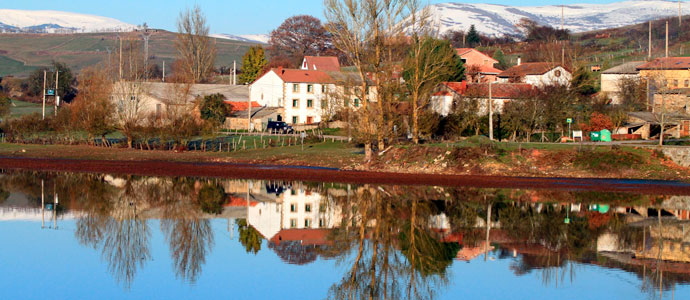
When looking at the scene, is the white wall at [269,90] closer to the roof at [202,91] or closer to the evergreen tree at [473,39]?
the roof at [202,91]

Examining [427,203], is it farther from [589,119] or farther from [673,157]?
[589,119]

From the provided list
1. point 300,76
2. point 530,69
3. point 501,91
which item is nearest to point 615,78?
point 530,69

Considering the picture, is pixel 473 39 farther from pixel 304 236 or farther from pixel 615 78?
pixel 304 236

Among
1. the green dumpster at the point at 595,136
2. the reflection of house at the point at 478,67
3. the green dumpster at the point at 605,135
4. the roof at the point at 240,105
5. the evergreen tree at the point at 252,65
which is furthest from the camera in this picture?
the evergreen tree at the point at 252,65

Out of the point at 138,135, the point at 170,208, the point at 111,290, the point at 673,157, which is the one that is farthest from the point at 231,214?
the point at 138,135

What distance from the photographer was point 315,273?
69.9ft

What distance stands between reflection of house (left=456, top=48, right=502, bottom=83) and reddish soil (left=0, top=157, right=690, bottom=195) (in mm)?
53296

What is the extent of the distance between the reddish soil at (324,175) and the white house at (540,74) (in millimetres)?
41679

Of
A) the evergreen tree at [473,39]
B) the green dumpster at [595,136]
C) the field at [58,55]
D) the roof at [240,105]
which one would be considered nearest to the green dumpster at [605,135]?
the green dumpster at [595,136]

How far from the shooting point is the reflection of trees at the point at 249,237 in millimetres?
24592

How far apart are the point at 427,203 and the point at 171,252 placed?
13379 millimetres

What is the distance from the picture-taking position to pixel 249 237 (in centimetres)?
2638

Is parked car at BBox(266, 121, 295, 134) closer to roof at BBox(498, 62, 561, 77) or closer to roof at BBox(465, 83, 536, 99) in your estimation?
roof at BBox(465, 83, 536, 99)

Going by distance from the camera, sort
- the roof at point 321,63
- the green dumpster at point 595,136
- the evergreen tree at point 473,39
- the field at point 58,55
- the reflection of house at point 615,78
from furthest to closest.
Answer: the field at point 58,55 < the evergreen tree at point 473,39 < the roof at point 321,63 < the reflection of house at point 615,78 < the green dumpster at point 595,136
